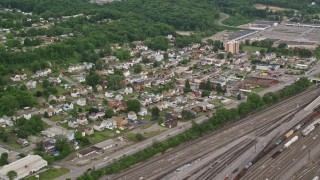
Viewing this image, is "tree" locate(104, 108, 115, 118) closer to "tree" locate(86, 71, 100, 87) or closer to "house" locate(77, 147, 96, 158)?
"house" locate(77, 147, 96, 158)

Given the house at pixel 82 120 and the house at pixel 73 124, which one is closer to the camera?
the house at pixel 73 124

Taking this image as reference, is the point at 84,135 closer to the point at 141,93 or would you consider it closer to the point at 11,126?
the point at 11,126

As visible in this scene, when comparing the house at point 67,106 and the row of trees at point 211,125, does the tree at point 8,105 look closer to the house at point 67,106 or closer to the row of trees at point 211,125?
the house at point 67,106

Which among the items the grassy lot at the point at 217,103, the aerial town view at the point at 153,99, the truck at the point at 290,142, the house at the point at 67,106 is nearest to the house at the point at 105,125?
the aerial town view at the point at 153,99

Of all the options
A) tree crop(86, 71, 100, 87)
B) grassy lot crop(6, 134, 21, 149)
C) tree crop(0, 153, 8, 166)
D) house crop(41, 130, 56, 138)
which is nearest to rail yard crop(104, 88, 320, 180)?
tree crop(0, 153, 8, 166)

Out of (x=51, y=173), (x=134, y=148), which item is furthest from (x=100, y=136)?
(x=51, y=173)

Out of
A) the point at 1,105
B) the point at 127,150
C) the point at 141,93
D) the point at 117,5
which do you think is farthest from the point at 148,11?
the point at 127,150
